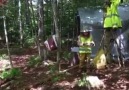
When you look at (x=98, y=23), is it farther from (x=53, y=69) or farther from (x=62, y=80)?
(x=62, y=80)

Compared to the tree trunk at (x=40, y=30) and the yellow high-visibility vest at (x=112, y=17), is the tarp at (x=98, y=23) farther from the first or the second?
the yellow high-visibility vest at (x=112, y=17)

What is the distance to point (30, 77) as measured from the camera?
10547 mm

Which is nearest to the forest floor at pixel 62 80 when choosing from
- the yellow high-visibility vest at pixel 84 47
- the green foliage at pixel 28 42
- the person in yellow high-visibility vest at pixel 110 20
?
the yellow high-visibility vest at pixel 84 47

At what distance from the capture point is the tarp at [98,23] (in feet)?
41.1

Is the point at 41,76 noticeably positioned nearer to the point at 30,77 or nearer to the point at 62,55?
the point at 30,77

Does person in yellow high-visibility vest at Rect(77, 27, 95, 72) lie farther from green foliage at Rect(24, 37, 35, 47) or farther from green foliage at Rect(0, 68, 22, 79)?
green foliage at Rect(24, 37, 35, 47)

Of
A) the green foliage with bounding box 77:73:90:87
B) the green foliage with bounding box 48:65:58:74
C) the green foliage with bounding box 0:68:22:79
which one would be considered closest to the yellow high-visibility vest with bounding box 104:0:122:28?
the green foliage with bounding box 48:65:58:74

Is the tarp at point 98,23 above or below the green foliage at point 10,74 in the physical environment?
above

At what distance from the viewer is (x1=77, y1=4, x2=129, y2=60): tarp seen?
1254 centimetres

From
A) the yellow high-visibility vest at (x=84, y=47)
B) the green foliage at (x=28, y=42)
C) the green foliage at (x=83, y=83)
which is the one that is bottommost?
the green foliage at (x=28, y=42)

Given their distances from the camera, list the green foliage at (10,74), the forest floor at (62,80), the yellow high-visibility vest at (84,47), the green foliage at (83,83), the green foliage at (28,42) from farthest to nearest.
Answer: the green foliage at (28,42), the green foliage at (10,74), the yellow high-visibility vest at (84,47), the forest floor at (62,80), the green foliage at (83,83)

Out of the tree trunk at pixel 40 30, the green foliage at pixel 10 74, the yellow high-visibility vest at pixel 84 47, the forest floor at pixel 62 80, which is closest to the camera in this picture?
the forest floor at pixel 62 80

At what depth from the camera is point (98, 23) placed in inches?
505

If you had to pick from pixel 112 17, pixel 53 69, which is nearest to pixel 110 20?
pixel 112 17
